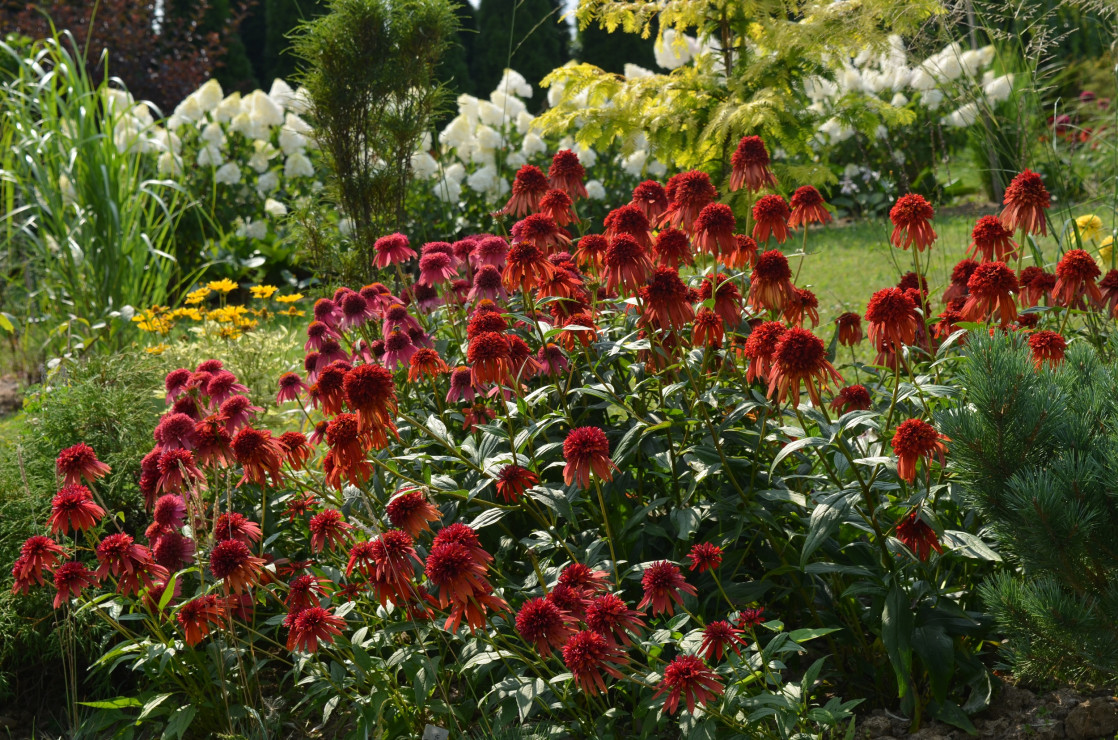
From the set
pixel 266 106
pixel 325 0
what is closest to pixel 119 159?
pixel 325 0

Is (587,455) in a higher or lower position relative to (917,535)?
higher

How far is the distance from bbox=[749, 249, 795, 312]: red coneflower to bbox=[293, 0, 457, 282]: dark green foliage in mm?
2853

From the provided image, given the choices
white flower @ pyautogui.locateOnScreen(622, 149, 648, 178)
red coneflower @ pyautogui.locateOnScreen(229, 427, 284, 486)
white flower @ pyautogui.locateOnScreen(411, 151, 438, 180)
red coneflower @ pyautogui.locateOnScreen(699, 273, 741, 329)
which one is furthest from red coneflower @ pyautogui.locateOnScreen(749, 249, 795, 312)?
white flower @ pyautogui.locateOnScreen(622, 149, 648, 178)

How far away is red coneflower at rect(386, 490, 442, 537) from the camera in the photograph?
198 centimetres

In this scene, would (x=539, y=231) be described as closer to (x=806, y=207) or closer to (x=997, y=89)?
(x=806, y=207)

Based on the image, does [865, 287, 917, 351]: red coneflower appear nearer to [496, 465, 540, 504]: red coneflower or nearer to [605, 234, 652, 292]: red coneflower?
[605, 234, 652, 292]: red coneflower

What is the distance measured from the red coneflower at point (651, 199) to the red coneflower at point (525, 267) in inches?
21.2

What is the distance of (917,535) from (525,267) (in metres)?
1.12

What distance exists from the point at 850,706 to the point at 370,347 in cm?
183

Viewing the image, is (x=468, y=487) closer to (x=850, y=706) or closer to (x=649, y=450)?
(x=649, y=450)

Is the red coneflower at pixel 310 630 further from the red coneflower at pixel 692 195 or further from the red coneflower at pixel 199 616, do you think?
the red coneflower at pixel 692 195

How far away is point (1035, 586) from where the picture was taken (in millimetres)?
1771

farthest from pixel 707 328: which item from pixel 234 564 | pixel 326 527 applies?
pixel 234 564

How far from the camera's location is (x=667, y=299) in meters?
2.21
